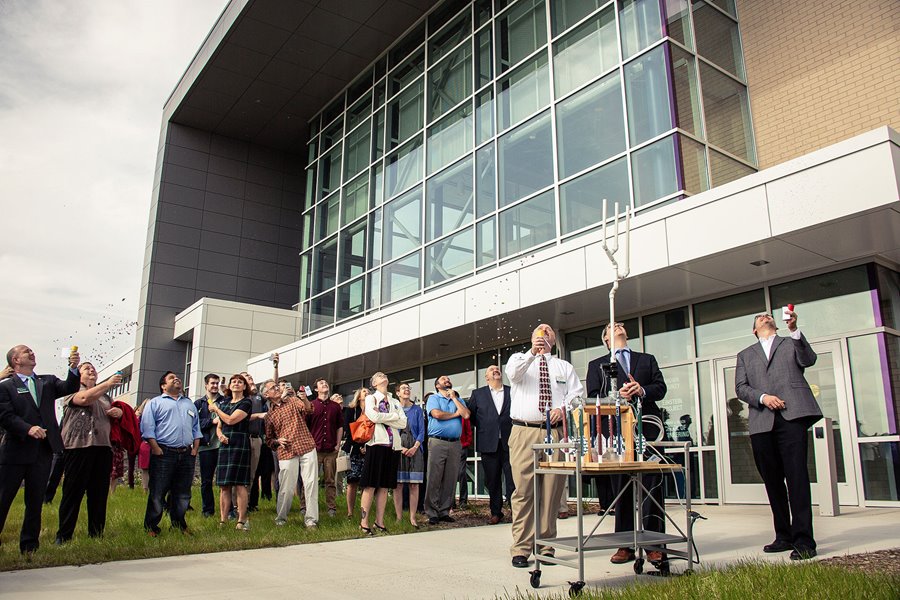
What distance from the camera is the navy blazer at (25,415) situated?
251 inches

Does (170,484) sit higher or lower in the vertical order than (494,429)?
lower

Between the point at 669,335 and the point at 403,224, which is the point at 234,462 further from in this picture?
the point at 403,224

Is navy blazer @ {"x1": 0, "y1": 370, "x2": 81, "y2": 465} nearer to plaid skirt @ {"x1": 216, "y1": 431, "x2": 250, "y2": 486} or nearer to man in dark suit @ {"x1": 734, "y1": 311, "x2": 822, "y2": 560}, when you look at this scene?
plaid skirt @ {"x1": 216, "y1": 431, "x2": 250, "y2": 486}

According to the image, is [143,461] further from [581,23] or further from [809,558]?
[581,23]

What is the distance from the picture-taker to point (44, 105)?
12.9 m

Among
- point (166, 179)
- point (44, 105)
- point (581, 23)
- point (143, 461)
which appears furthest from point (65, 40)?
point (166, 179)

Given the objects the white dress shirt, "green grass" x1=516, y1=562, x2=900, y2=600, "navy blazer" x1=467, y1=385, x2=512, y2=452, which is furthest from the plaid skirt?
"green grass" x1=516, y1=562, x2=900, y2=600

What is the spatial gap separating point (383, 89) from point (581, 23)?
27.3ft

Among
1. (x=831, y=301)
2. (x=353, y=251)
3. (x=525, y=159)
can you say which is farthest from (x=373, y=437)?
(x=353, y=251)

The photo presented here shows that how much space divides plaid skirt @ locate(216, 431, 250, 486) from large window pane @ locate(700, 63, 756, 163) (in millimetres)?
9298

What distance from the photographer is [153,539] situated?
23.9 ft

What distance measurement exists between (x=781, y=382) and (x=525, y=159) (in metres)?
10.2

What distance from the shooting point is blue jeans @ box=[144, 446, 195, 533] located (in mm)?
7805

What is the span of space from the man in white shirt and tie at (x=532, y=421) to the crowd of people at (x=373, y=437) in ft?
0.04
